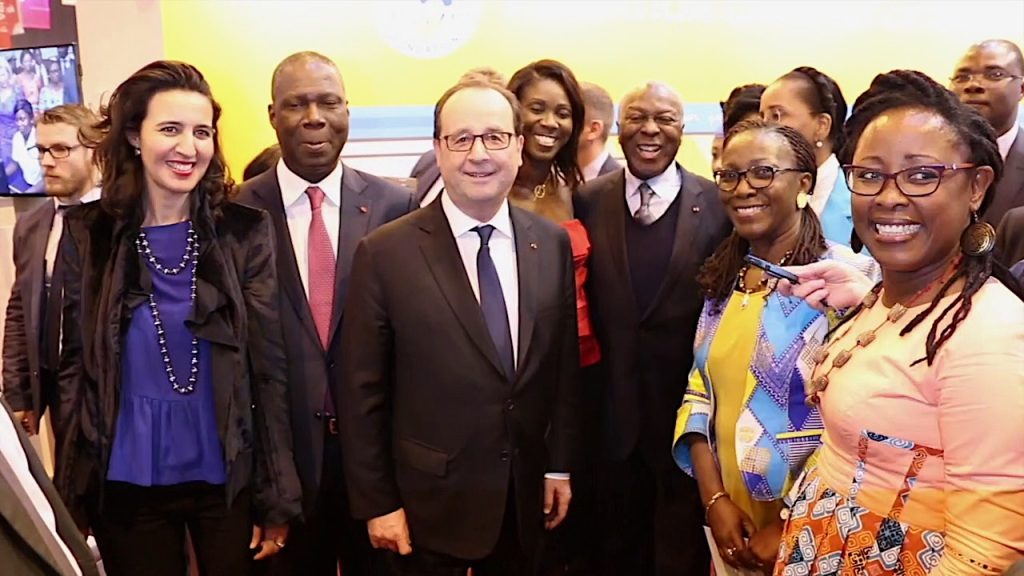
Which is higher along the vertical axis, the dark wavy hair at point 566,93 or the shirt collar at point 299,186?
the dark wavy hair at point 566,93

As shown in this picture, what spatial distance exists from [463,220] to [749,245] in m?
0.79

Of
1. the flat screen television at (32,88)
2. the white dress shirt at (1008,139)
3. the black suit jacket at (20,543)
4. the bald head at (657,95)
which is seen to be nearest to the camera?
the black suit jacket at (20,543)

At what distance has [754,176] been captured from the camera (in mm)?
2170

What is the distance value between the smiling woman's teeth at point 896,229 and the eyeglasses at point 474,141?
39.4 inches

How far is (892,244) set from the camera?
60.1 inches

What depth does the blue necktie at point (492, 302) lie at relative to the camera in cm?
221

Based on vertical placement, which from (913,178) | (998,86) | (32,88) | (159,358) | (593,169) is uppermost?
(998,86)

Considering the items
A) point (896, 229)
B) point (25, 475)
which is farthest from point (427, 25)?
point (25, 475)

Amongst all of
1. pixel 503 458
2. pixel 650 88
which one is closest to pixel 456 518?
pixel 503 458

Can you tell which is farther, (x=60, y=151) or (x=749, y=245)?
(x=60, y=151)

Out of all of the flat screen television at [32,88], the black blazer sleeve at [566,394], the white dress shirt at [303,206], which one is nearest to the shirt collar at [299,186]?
the white dress shirt at [303,206]

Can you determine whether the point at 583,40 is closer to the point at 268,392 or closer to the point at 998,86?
the point at 998,86

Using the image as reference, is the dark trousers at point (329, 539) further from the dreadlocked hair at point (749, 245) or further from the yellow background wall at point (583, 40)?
the yellow background wall at point (583, 40)

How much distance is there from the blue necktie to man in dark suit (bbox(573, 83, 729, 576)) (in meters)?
0.66
